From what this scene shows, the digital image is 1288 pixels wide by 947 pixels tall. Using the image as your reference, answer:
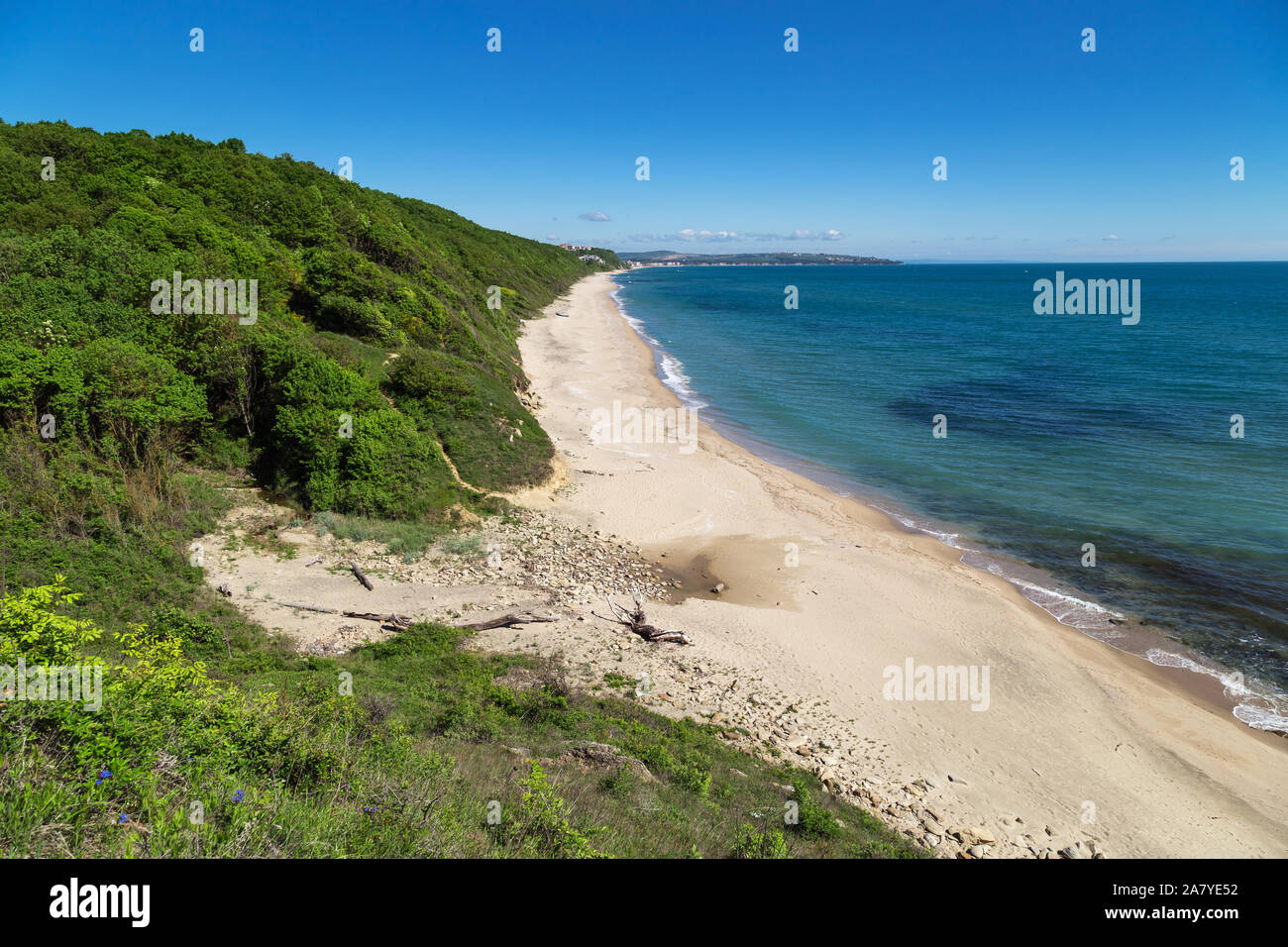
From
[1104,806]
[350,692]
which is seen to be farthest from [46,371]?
[1104,806]

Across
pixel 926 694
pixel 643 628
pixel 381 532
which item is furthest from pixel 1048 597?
pixel 381 532

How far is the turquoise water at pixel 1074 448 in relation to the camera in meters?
18.6

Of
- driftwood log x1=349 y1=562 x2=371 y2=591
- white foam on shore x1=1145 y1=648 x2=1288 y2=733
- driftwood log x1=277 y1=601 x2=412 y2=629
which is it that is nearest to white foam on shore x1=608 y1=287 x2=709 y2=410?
driftwood log x1=349 y1=562 x2=371 y2=591

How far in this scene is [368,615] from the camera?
14.2m

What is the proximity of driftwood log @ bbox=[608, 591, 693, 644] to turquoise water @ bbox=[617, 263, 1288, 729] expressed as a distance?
12.2m

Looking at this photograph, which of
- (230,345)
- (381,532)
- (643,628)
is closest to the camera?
(643,628)

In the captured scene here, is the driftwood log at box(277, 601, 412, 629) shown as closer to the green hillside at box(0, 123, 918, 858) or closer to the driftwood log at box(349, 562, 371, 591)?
the green hillside at box(0, 123, 918, 858)

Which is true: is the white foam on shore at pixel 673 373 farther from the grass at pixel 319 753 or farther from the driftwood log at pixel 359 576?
the grass at pixel 319 753

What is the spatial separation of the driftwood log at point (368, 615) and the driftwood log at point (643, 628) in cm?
544

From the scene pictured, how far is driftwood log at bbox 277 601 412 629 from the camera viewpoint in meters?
14.0

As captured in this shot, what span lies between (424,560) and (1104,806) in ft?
55.9

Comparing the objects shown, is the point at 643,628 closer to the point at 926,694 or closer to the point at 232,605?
the point at 926,694

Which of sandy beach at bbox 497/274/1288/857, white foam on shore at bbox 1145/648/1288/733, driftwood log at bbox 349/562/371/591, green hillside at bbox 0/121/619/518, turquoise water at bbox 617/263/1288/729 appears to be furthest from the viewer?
turquoise water at bbox 617/263/1288/729

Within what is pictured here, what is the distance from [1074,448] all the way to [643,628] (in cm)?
2941
